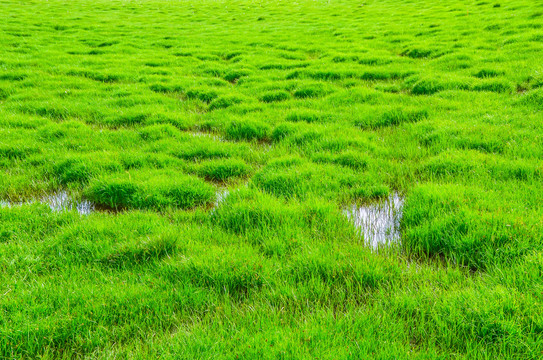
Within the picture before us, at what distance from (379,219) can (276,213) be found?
153 cm

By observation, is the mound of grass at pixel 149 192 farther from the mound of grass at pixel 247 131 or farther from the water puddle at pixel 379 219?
the mound of grass at pixel 247 131

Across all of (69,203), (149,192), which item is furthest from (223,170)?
(69,203)

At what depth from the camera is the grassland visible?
10.6 ft

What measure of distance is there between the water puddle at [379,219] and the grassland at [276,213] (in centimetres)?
17

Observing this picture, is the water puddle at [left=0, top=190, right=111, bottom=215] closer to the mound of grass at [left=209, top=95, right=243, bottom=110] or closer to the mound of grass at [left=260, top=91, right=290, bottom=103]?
the mound of grass at [left=209, top=95, right=243, bottom=110]

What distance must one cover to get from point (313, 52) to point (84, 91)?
37.1 feet

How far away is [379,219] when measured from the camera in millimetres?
5270

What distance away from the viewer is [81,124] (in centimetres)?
924

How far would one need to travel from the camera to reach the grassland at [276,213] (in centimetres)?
323

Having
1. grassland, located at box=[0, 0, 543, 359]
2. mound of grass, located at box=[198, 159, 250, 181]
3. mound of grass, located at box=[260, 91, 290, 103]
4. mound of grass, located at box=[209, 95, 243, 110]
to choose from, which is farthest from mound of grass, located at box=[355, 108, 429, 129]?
mound of grass, located at box=[209, 95, 243, 110]

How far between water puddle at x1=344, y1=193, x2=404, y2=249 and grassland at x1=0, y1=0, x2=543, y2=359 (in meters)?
0.17

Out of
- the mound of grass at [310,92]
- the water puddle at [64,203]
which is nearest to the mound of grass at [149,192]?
the water puddle at [64,203]

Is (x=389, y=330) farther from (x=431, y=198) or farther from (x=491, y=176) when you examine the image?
(x=491, y=176)

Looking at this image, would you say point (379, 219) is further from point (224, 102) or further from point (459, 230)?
point (224, 102)
